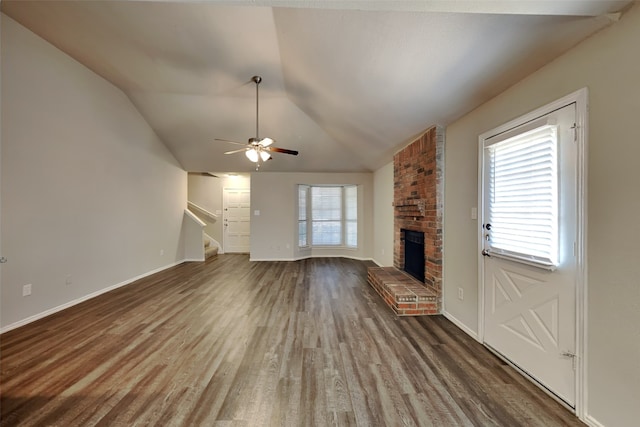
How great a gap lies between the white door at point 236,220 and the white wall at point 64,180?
2.98 m

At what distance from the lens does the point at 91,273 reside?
3.61 meters

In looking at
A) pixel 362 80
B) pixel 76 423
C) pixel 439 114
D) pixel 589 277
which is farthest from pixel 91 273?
pixel 589 277

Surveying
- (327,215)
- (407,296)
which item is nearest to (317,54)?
(407,296)

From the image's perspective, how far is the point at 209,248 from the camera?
7156mm

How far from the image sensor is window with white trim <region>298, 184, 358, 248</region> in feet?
22.4

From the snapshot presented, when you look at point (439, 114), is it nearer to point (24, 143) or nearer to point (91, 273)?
point (24, 143)

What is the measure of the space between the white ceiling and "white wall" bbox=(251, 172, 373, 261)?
1.68 meters

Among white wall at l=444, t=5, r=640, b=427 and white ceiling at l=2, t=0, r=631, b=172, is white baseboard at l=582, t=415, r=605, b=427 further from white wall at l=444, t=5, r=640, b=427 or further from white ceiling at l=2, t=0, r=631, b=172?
white ceiling at l=2, t=0, r=631, b=172

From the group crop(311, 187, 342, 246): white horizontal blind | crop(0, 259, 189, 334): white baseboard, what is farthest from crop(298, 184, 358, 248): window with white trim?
crop(0, 259, 189, 334): white baseboard

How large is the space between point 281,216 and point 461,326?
15.7ft

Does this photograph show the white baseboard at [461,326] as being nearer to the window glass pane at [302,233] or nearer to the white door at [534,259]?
the white door at [534,259]

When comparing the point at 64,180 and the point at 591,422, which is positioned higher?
the point at 64,180

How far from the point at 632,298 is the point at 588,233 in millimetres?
381

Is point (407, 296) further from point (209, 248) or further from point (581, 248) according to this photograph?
point (209, 248)
